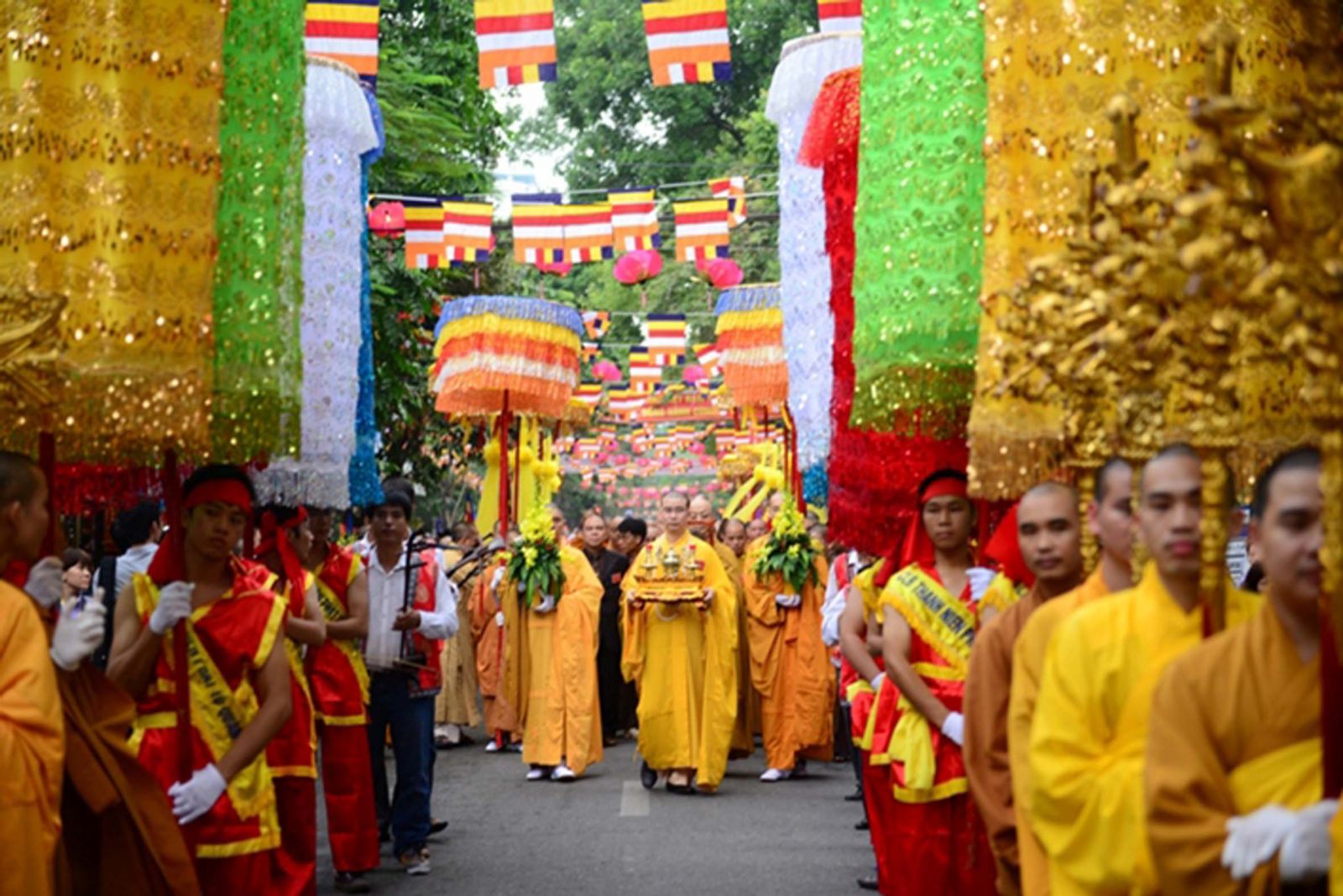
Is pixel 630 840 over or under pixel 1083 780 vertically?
under

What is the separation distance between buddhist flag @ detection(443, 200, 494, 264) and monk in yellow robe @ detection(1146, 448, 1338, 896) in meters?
15.5

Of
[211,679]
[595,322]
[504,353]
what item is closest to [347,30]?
[504,353]

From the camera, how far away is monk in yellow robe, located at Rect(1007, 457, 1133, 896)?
5.30 m

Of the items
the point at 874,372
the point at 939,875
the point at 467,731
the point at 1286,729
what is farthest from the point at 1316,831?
the point at 467,731

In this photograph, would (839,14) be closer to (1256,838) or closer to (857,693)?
(857,693)

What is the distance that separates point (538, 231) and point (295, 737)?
13624 millimetres

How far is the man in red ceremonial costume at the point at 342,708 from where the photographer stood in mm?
10086

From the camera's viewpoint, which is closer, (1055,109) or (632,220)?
(1055,109)

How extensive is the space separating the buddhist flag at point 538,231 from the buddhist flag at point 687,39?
8.92 metres

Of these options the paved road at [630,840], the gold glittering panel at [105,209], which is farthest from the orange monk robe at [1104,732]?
the paved road at [630,840]

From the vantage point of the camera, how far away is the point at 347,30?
13.1 meters

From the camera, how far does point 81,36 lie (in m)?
6.30

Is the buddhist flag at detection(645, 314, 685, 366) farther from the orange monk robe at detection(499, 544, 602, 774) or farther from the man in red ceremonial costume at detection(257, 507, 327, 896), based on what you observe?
the man in red ceremonial costume at detection(257, 507, 327, 896)

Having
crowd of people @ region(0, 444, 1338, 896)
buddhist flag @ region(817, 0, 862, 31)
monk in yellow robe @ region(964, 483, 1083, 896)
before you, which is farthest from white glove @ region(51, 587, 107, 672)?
buddhist flag @ region(817, 0, 862, 31)
